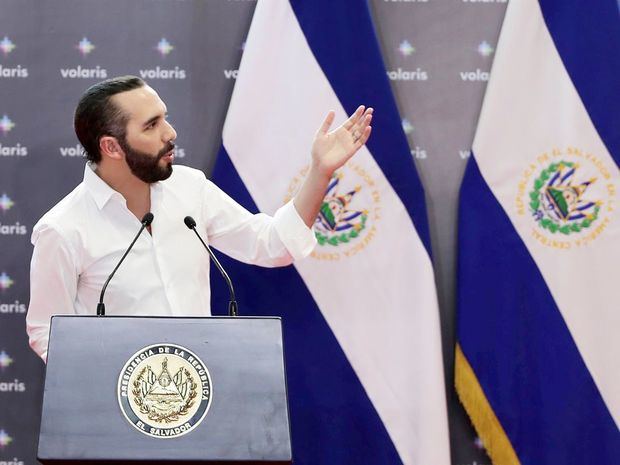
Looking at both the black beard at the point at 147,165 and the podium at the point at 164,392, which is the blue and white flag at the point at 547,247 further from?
the podium at the point at 164,392

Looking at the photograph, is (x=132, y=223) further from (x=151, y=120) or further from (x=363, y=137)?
(x=363, y=137)

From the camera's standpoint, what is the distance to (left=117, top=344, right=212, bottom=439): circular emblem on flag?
1.85m

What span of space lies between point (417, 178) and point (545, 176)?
18.0 inches

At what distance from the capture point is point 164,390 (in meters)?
1.90

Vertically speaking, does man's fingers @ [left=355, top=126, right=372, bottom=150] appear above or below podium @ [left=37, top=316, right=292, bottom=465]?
above

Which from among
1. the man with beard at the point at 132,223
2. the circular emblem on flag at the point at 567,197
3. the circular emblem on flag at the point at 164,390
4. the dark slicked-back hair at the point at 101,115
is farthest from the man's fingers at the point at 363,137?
the circular emblem on flag at the point at 164,390

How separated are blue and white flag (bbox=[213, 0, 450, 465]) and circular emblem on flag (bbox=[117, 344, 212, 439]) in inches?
54.4

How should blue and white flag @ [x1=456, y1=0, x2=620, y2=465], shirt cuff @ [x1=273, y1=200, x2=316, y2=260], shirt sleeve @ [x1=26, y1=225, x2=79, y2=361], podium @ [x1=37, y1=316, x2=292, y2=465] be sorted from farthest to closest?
blue and white flag @ [x1=456, y1=0, x2=620, y2=465] → shirt cuff @ [x1=273, y1=200, x2=316, y2=260] → shirt sleeve @ [x1=26, y1=225, x2=79, y2=361] → podium @ [x1=37, y1=316, x2=292, y2=465]

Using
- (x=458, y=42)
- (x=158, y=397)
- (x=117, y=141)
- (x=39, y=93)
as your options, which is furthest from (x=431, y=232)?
(x=158, y=397)

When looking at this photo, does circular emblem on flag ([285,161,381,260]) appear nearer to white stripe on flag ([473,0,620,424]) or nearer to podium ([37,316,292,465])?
white stripe on flag ([473,0,620,424])

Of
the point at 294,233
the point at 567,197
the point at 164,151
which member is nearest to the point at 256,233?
the point at 294,233

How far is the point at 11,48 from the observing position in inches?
136

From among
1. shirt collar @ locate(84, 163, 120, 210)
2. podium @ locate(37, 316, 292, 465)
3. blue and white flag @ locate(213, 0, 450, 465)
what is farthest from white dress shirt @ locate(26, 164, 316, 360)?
podium @ locate(37, 316, 292, 465)

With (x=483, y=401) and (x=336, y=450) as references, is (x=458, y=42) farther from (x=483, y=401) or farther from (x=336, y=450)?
(x=336, y=450)
